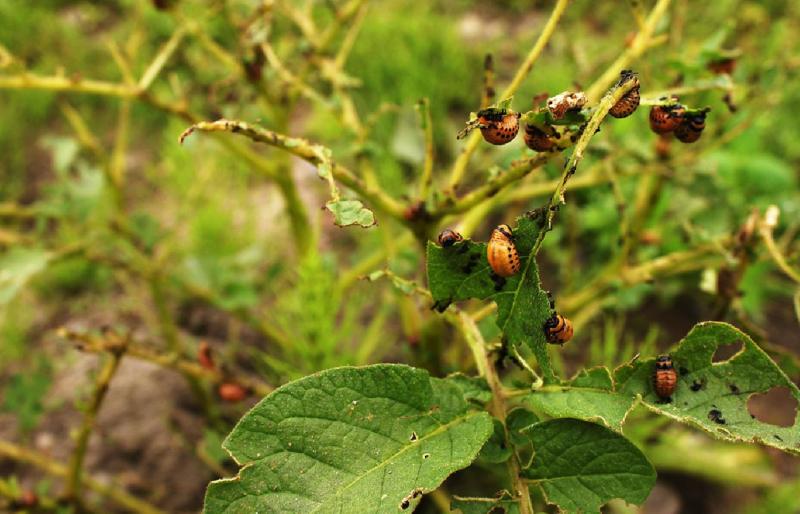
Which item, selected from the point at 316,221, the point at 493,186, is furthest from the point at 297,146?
the point at 316,221

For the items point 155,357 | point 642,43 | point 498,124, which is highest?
point 642,43

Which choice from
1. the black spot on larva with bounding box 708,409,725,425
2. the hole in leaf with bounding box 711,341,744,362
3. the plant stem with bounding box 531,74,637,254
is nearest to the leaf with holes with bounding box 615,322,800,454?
the black spot on larva with bounding box 708,409,725,425

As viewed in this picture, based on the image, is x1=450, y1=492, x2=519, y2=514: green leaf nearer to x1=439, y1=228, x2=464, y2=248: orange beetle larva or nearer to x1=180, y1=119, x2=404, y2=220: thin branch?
x1=439, y1=228, x2=464, y2=248: orange beetle larva

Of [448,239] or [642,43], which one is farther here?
[642,43]

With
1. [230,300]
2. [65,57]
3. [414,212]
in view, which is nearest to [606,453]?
[414,212]

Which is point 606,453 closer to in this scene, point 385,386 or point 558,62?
point 385,386

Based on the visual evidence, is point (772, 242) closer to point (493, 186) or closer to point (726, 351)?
point (493, 186)

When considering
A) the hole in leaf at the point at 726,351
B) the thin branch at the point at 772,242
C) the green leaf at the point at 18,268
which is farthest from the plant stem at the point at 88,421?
the hole in leaf at the point at 726,351
